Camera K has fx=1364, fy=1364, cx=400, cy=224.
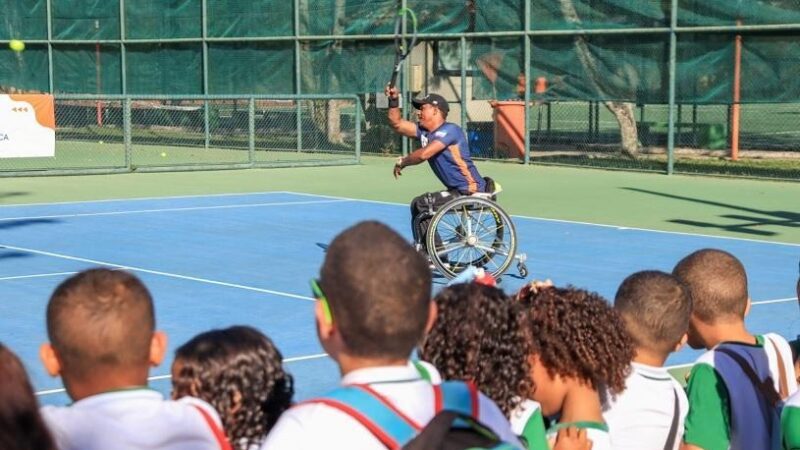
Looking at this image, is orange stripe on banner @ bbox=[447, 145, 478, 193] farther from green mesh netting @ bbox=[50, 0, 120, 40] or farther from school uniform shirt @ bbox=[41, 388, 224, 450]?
green mesh netting @ bbox=[50, 0, 120, 40]

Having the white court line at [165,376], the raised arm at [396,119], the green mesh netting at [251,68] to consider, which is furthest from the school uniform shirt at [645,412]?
the green mesh netting at [251,68]

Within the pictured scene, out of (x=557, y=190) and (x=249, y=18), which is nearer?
(x=557, y=190)

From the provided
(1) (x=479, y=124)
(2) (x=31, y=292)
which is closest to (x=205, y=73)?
(1) (x=479, y=124)

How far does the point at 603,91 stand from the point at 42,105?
27.6 feet

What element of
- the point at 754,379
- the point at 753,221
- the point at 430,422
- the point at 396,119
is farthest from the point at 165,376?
the point at 753,221

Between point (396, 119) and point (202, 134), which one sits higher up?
point (396, 119)

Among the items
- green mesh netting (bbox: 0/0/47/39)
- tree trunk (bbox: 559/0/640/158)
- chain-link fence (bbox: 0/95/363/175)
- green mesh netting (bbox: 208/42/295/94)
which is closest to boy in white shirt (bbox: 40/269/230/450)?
chain-link fence (bbox: 0/95/363/175)

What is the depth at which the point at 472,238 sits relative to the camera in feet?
34.4

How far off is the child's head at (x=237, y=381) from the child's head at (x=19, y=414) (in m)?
1.24

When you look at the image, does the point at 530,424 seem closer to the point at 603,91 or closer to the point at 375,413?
the point at 375,413

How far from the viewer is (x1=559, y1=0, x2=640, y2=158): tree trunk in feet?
68.9

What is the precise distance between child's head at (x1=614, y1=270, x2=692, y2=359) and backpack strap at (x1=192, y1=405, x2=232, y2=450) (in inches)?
46.7

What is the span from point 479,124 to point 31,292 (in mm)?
15054

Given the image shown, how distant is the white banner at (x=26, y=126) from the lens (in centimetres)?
1959
